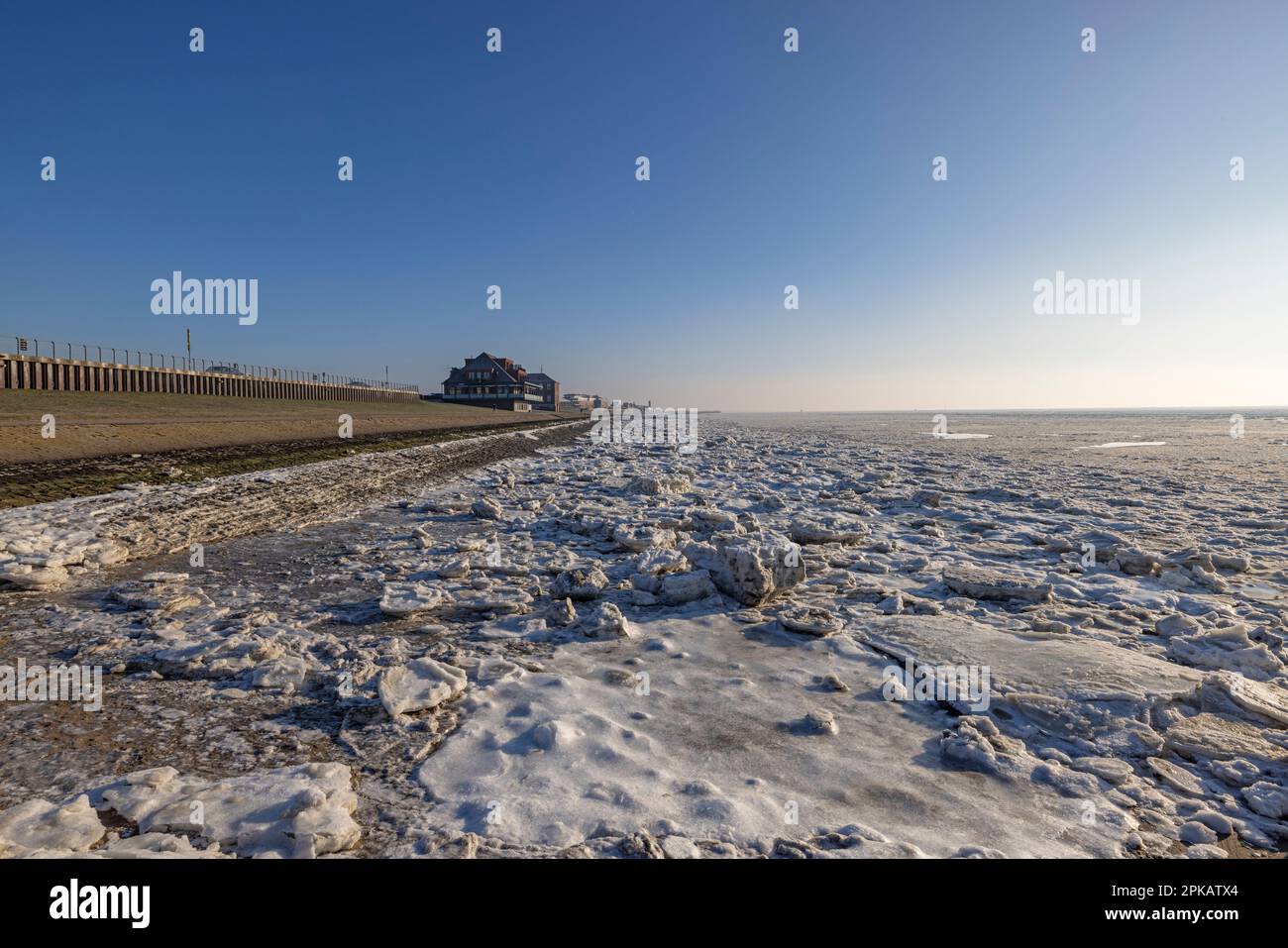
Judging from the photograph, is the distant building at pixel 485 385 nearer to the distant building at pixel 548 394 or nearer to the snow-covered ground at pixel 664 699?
the distant building at pixel 548 394

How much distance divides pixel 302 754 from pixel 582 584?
276 cm

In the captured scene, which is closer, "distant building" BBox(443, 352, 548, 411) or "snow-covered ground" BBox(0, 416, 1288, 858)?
"snow-covered ground" BBox(0, 416, 1288, 858)

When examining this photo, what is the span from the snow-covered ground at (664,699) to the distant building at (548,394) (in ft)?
352

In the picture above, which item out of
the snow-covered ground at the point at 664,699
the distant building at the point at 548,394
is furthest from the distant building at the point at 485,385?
the snow-covered ground at the point at 664,699

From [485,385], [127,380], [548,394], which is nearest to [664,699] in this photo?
[127,380]

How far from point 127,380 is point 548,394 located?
82.3m

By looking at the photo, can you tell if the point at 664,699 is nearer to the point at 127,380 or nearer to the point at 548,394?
the point at 127,380

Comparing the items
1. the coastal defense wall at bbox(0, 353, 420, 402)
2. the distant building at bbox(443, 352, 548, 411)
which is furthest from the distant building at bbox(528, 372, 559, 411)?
the coastal defense wall at bbox(0, 353, 420, 402)

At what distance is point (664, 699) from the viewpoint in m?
3.31

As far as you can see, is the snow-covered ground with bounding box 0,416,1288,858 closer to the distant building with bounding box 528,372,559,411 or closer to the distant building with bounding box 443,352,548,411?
the distant building with bounding box 443,352,548,411

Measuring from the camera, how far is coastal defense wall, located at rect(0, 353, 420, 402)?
2806cm

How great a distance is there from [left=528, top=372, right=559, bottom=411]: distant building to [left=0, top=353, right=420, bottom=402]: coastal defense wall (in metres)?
51.4
